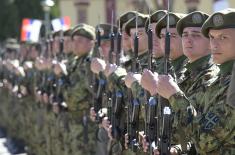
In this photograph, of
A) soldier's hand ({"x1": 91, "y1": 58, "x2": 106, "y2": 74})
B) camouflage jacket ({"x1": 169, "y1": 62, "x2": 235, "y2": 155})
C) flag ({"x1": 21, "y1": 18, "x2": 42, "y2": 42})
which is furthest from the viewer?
flag ({"x1": 21, "y1": 18, "x2": 42, "y2": 42})

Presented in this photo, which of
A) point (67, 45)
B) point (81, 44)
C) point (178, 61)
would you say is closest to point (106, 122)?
point (178, 61)

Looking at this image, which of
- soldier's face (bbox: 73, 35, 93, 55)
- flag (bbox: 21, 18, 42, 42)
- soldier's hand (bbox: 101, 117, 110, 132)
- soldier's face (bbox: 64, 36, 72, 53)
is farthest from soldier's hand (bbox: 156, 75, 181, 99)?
flag (bbox: 21, 18, 42, 42)

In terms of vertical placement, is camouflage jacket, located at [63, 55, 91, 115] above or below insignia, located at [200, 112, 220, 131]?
below

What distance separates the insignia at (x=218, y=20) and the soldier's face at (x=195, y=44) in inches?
18.0

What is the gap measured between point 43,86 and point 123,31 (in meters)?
3.26

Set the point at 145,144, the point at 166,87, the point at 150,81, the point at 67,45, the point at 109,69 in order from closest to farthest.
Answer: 1. the point at 166,87
2. the point at 150,81
3. the point at 145,144
4. the point at 109,69
5. the point at 67,45

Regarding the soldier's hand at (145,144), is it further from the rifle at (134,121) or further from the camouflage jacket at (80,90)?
the camouflage jacket at (80,90)

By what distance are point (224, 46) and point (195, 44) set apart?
1.76ft

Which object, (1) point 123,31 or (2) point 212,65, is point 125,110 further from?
(2) point 212,65

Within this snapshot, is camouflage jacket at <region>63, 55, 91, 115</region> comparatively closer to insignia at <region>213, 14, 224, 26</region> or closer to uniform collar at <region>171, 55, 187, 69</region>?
uniform collar at <region>171, 55, 187, 69</region>

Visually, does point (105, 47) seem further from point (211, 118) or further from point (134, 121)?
point (211, 118)

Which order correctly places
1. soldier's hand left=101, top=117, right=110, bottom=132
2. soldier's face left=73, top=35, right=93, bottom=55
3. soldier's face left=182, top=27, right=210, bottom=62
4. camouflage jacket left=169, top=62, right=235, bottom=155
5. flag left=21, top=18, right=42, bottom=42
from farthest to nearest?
flag left=21, top=18, right=42, bottom=42 < soldier's face left=73, top=35, right=93, bottom=55 < soldier's hand left=101, top=117, right=110, bottom=132 < soldier's face left=182, top=27, right=210, bottom=62 < camouflage jacket left=169, top=62, right=235, bottom=155

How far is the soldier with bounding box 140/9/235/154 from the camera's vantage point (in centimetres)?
349

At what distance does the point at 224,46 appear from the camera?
3.65 m
